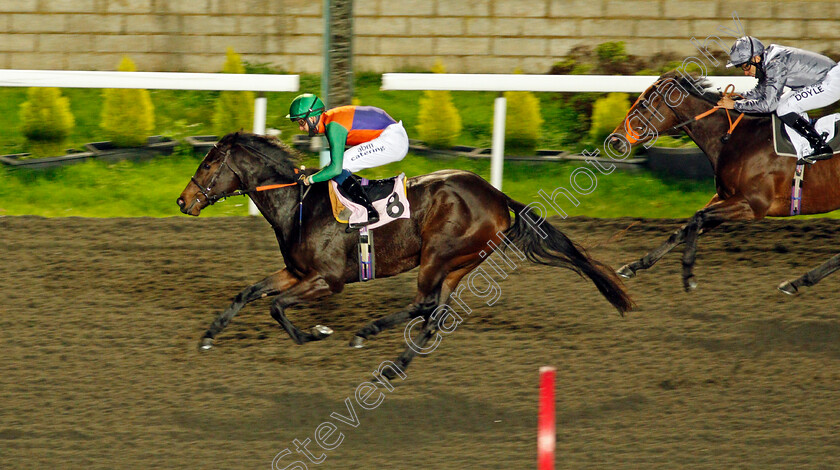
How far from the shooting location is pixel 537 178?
9031mm

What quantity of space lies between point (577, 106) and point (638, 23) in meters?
1.15

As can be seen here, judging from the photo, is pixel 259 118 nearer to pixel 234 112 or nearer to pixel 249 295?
pixel 234 112

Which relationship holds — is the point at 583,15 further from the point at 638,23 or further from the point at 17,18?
the point at 17,18

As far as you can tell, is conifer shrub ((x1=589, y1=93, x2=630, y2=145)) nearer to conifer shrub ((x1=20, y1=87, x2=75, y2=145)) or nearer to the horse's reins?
the horse's reins

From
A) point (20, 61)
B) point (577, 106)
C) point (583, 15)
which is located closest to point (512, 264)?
point (577, 106)

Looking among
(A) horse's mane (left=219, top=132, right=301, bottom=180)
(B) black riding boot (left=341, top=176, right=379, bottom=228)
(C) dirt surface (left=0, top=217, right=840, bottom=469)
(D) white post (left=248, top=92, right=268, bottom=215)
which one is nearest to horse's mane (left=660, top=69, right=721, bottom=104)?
(C) dirt surface (left=0, top=217, right=840, bottom=469)

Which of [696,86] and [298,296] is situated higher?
[696,86]

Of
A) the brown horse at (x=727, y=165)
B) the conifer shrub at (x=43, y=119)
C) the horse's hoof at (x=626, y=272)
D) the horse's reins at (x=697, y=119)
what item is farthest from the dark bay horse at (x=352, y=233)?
the conifer shrub at (x=43, y=119)

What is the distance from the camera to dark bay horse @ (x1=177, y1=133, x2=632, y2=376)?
19.5 ft

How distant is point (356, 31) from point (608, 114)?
9.68 feet

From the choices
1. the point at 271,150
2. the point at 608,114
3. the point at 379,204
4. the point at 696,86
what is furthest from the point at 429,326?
the point at 608,114

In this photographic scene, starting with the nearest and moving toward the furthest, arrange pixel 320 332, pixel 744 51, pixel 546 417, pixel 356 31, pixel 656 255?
1. pixel 546 417
2. pixel 320 332
3. pixel 744 51
4. pixel 656 255
5. pixel 356 31

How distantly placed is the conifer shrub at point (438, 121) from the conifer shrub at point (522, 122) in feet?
1.56

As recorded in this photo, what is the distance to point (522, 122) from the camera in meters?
9.06
